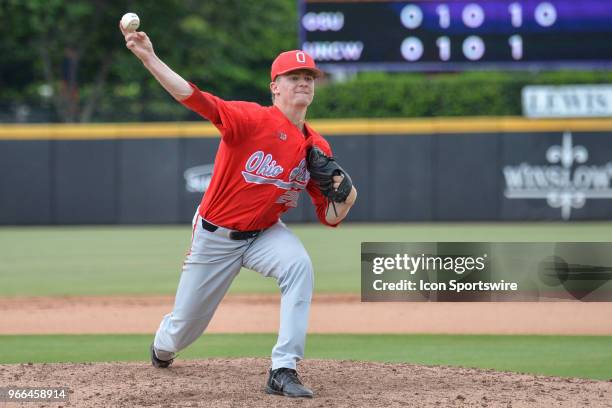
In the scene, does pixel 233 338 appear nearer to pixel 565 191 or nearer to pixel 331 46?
pixel 331 46

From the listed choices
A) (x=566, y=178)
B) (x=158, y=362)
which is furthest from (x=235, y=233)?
(x=566, y=178)

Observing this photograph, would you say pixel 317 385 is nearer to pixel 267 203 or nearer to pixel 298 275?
pixel 298 275

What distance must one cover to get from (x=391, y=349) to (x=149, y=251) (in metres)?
7.51

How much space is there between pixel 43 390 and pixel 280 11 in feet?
69.8

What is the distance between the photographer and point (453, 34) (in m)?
12.0

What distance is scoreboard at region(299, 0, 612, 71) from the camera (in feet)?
39.2

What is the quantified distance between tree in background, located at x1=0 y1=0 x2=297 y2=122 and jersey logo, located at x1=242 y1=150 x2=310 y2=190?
13.4 meters

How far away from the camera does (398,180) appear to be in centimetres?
1727

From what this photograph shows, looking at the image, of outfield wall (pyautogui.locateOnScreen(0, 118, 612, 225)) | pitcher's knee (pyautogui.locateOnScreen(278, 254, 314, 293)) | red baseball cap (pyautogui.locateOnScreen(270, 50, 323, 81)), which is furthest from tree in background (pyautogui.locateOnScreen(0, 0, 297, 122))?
pitcher's knee (pyautogui.locateOnScreen(278, 254, 314, 293))

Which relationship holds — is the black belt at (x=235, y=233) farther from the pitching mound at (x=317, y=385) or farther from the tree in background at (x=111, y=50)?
the tree in background at (x=111, y=50)

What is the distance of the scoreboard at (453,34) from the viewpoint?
39.2ft

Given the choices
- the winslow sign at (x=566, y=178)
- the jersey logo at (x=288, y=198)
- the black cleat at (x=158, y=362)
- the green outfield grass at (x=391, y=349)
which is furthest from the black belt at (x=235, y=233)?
the winslow sign at (x=566, y=178)

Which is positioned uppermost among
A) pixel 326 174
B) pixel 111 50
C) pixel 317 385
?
pixel 111 50

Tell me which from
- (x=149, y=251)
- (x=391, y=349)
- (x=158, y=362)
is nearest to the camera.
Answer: (x=158, y=362)
